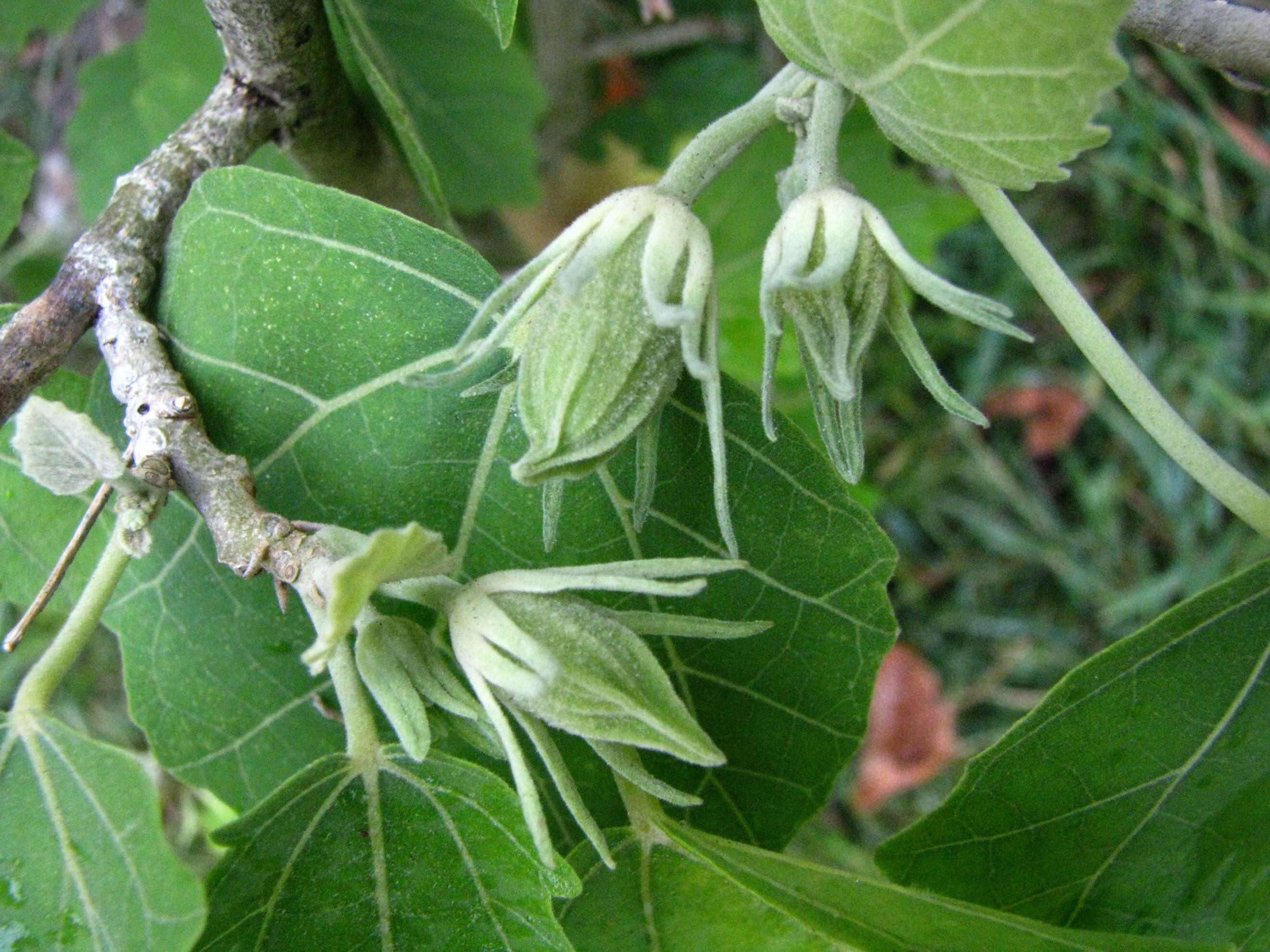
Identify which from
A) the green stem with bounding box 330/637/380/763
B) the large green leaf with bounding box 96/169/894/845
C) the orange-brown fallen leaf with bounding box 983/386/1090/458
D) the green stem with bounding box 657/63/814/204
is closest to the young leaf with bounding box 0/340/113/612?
the large green leaf with bounding box 96/169/894/845

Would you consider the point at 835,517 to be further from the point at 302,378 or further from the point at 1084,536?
the point at 1084,536

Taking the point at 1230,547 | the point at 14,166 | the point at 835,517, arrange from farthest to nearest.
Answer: the point at 1230,547
the point at 14,166
the point at 835,517

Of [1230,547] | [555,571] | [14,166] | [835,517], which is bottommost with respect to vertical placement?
[1230,547]

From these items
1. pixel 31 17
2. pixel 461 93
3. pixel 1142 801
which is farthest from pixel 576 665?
pixel 31 17

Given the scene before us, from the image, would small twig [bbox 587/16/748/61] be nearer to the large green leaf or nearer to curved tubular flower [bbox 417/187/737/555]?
the large green leaf

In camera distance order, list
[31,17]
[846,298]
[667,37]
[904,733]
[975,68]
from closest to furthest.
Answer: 1. [975,68]
2. [846,298]
3. [31,17]
4. [667,37]
5. [904,733]

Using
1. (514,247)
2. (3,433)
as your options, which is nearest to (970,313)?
(3,433)

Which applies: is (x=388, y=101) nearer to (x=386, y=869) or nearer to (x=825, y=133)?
(x=825, y=133)
